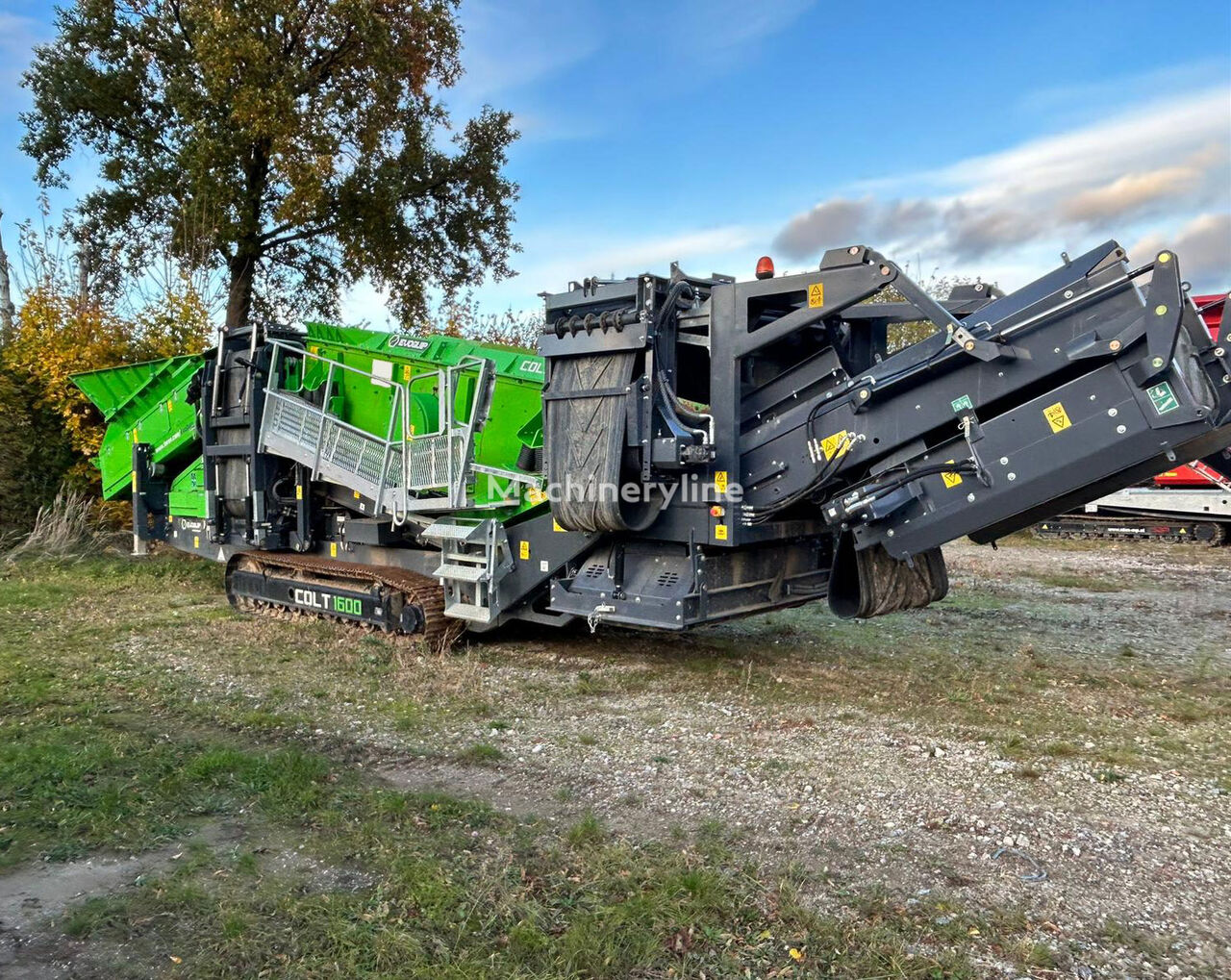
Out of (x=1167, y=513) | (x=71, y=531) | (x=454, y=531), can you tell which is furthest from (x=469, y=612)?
(x=1167, y=513)

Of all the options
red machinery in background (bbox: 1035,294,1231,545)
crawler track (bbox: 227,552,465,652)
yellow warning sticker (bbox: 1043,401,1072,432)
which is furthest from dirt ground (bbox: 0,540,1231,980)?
red machinery in background (bbox: 1035,294,1231,545)

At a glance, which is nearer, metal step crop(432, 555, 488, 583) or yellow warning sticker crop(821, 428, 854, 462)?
yellow warning sticker crop(821, 428, 854, 462)

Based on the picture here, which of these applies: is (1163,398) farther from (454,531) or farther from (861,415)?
(454,531)

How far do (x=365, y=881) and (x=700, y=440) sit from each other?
10.4 ft

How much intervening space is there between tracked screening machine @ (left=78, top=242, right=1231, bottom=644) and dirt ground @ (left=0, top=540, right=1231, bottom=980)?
2.01ft

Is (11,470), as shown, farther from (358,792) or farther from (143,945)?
(143,945)

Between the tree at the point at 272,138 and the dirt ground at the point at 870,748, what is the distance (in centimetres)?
1091

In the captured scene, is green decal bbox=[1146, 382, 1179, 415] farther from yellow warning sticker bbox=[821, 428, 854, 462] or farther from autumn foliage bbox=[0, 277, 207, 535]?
autumn foliage bbox=[0, 277, 207, 535]

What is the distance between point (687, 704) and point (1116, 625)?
15.2 ft

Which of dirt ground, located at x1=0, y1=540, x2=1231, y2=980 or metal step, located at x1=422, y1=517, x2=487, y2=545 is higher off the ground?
metal step, located at x1=422, y1=517, x2=487, y2=545

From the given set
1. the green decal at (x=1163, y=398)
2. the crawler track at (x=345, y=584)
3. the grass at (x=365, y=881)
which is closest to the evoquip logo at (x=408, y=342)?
the crawler track at (x=345, y=584)

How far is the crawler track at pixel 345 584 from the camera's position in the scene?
719cm

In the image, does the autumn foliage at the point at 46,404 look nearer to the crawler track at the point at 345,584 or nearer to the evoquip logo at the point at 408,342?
the crawler track at the point at 345,584

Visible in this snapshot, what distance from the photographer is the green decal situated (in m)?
4.29
